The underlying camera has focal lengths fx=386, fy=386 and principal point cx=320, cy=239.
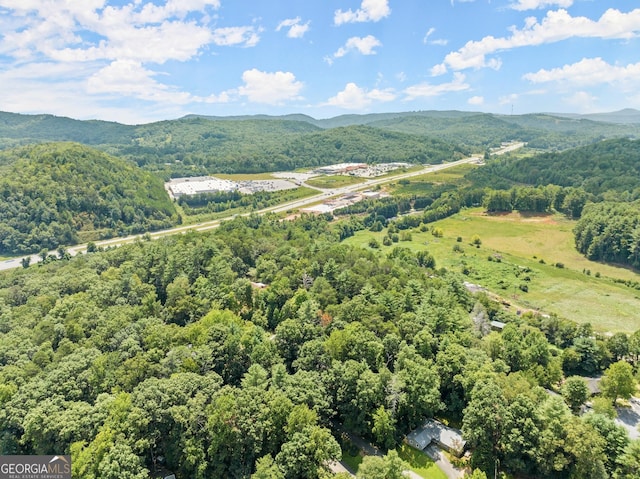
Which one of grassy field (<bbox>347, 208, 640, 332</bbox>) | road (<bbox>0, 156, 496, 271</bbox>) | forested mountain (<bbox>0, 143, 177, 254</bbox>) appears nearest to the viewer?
grassy field (<bbox>347, 208, 640, 332</bbox>)

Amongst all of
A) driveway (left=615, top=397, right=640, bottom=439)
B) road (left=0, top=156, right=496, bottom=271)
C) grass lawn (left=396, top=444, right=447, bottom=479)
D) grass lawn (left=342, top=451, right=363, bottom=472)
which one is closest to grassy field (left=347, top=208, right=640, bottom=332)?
driveway (left=615, top=397, right=640, bottom=439)

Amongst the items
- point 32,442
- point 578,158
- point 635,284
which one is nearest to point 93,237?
point 32,442

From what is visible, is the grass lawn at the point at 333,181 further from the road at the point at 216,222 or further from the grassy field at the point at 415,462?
the grassy field at the point at 415,462

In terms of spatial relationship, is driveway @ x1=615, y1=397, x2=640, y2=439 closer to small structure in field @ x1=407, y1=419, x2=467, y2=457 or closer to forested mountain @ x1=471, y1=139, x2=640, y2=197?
small structure in field @ x1=407, y1=419, x2=467, y2=457

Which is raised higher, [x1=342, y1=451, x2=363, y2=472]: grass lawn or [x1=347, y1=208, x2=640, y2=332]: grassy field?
[x1=342, y1=451, x2=363, y2=472]: grass lawn

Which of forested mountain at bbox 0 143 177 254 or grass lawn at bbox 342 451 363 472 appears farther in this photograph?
forested mountain at bbox 0 143 177 254

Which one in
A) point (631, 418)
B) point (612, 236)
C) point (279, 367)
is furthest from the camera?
point (612, 236)

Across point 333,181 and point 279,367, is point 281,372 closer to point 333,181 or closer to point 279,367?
point 279,367

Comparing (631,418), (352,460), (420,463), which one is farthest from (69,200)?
(631,418)
